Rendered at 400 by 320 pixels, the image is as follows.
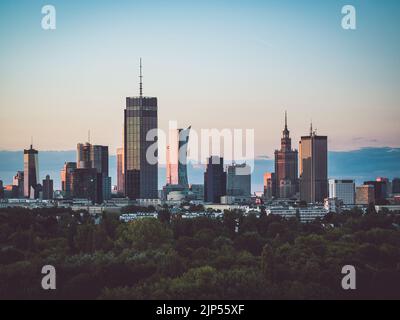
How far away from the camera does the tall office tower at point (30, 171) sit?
9790 cm

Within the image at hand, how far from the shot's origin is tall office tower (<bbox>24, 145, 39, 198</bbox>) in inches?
3854

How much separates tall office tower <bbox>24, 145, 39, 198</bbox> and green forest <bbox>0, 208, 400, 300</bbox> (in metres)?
39.6

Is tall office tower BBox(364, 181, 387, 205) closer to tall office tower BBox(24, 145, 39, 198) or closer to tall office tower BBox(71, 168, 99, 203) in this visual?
tall office tower BBox(71, 168, 99, 203)

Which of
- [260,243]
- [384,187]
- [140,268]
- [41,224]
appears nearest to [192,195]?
[384,187]

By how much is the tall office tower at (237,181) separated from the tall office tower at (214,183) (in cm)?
120

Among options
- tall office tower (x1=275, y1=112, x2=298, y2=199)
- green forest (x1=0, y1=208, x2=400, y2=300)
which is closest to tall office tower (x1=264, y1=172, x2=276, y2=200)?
tall office tower (x1=275, y1=112, x2=298, y2=199)

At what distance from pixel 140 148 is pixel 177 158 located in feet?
19.9

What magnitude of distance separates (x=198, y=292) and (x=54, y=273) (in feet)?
18.8

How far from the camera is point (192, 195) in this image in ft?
447

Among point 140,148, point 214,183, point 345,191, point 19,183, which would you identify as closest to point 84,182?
point 19,183

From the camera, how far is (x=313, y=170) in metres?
118

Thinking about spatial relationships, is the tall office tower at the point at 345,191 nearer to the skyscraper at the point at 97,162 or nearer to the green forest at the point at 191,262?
the skyscraper at the point at 97,162

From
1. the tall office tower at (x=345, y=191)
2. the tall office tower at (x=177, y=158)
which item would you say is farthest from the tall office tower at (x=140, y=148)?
the tall office tower at (x=345, y=191)
